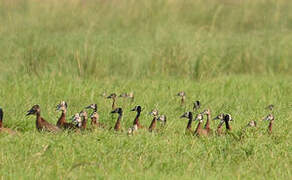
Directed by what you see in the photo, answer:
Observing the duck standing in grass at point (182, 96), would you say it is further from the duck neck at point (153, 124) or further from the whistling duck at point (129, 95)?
the duck neck at point (153, 124)

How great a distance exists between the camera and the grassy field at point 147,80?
6227mm

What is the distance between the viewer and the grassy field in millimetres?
6227

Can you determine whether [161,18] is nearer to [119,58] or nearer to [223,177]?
[119,58]

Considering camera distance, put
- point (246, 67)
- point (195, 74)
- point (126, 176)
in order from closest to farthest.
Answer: point (126, 176)
point (195, 74)
point (246, 67)

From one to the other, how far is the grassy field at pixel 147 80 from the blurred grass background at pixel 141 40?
0.07 ft

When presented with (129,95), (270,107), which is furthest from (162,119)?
Result: (270,107)

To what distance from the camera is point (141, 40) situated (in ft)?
42.0

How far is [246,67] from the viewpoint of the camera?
12.3m

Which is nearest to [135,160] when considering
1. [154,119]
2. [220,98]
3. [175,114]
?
[154,119]

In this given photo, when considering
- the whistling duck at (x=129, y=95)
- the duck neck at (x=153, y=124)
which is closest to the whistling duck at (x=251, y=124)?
the duck neck at (x=153, y=124)

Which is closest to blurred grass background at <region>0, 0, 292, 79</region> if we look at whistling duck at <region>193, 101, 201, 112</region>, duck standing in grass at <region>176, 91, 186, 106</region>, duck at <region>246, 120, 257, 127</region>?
duck standing in grass at <region>176, 91, 186, 106</region>

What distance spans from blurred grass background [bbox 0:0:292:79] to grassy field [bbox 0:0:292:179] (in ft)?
0.07

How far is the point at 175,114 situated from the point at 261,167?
2.62 metres

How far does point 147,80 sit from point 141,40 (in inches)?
85.9
